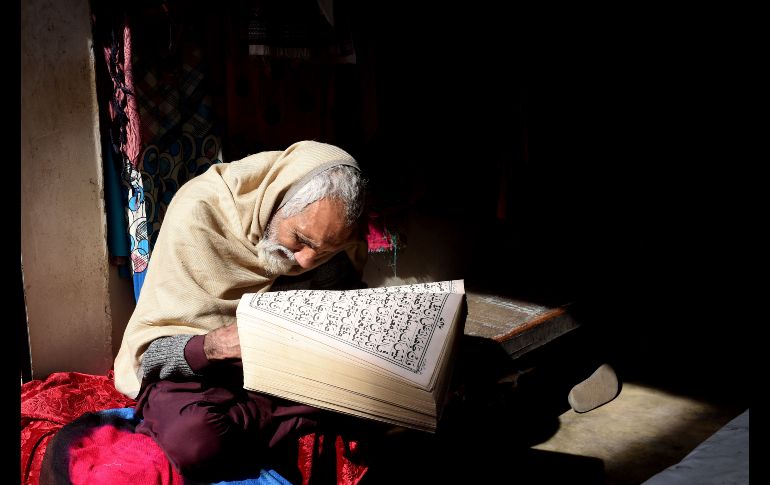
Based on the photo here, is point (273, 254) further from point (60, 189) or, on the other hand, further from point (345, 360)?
point (60, 189)

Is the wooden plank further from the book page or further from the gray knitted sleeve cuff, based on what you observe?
the gray knitted sleeve cuff

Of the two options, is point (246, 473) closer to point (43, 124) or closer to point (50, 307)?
point (50, 307)

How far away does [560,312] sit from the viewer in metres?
2.50

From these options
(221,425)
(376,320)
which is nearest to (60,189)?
(221,425)

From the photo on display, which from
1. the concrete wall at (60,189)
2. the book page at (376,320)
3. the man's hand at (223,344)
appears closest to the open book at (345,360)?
the book page at (376,320)

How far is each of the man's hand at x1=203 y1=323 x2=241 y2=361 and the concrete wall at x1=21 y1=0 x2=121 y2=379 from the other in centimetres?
88

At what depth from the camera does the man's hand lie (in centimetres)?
148

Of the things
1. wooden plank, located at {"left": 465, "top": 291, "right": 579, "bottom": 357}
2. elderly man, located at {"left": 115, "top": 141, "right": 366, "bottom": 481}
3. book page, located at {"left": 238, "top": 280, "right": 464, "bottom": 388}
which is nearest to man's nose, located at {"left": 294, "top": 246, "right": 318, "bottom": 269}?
elderly man, located at {"left": 115, "top": 141, "right": 366, "bottom": 481}

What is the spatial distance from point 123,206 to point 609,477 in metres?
2.15

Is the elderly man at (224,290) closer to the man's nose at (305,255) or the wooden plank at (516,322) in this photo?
the man's nose at (305,255)

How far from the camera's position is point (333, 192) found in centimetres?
179

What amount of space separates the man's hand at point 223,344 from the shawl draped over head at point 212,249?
178 mm

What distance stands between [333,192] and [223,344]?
0.55 m

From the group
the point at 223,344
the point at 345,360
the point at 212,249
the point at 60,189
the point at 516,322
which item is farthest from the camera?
the point at 516,322
